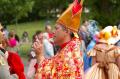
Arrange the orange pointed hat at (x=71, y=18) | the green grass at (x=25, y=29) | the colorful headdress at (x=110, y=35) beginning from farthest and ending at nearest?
1. the green grass at (x=25, y=29)
2. the colorful headdress at (x=110, y=35)
3. the orange pointed hat at (x=71, y=18)

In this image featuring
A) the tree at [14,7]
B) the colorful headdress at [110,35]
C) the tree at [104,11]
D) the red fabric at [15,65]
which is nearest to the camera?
the red fabric at [15,65]

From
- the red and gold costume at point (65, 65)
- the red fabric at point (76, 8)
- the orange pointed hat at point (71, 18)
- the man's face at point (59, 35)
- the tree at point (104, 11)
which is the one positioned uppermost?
the tree at point (104, 11)

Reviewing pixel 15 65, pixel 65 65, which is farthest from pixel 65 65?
pixel 15 65

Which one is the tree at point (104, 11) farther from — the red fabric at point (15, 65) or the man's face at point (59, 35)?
the man's face at point (59, 35)

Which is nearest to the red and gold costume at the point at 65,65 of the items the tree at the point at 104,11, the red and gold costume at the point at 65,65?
the red and gold costume at the point at 65,65

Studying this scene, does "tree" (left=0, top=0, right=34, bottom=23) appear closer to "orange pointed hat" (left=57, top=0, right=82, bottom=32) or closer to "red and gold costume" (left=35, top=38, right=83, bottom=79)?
"orange pointed hat" (left=57, top=0, right=82, bottom=32)

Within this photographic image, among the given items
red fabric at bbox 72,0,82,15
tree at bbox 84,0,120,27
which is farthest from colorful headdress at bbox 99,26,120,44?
tree at bbox 84,0,120,27

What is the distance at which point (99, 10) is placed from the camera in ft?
102

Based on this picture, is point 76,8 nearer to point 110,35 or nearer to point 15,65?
point 15,65

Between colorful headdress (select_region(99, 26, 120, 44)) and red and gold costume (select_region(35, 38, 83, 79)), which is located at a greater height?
colorful headdress (select_region(99, 26, 120, 44))

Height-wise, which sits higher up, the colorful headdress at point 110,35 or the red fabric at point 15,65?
the colorful headdress at point 110,35

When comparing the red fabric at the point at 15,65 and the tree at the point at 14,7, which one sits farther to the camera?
the tree at the point at 14,7

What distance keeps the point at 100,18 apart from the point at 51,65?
24548 millimetres

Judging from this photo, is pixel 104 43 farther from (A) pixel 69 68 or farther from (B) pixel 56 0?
(B) pixel 56 0
